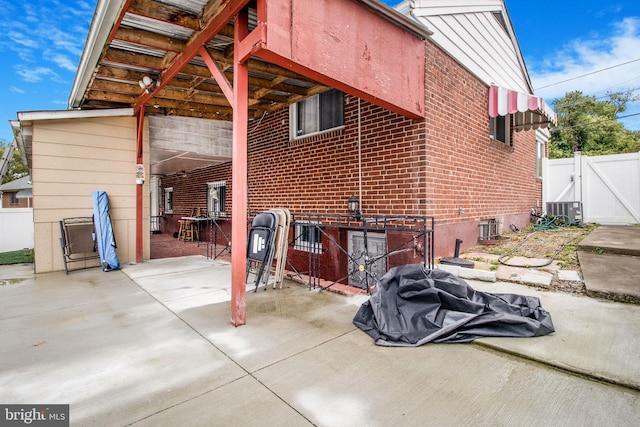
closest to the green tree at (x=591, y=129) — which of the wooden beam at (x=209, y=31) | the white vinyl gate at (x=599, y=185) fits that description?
the white vinyl gate at (x=599, y=185)

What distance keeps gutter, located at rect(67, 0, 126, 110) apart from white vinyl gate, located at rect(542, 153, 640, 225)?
1144cm

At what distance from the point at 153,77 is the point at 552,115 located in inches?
292

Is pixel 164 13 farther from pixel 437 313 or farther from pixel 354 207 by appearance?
pixel 437 313

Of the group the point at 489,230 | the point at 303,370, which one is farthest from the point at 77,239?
the point at 489,230

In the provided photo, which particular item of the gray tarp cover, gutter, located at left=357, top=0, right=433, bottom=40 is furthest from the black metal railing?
gutter, located at left=357, top=0, right=433, bottom=40

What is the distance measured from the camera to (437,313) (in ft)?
8.98

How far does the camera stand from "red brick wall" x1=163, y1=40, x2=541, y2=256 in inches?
181

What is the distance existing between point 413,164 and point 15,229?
46.0 feet

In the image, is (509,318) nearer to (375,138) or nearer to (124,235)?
(375,138)

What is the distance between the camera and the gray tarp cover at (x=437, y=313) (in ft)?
8.54

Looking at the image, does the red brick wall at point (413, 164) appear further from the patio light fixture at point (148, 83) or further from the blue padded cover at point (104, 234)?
the blue padded cover at point (104, 234)

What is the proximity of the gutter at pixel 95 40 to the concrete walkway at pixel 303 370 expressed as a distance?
3.32m

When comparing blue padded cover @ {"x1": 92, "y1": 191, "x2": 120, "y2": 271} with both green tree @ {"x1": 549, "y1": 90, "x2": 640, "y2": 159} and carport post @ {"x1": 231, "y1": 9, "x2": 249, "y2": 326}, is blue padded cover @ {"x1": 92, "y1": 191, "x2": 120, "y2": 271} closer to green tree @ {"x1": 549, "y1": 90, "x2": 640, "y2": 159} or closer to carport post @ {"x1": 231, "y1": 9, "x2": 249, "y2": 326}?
carport post @ {"x1": 231, "y1": 9, "x2": 249, "y2": 326}

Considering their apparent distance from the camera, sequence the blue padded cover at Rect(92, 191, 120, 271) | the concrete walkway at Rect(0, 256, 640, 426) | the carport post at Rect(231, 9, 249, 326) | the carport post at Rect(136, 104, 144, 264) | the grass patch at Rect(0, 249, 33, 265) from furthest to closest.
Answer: the grass patch at Rect(0, 249, 33, 265), the carport post at Rect(136, 104, 144, 264), the blue padded cover at Rect(92, 191, 120, 271), the carport post at Rect(231, 9, 249, 326), the concrete walkway at Rect(0, 256, 640, 426)
